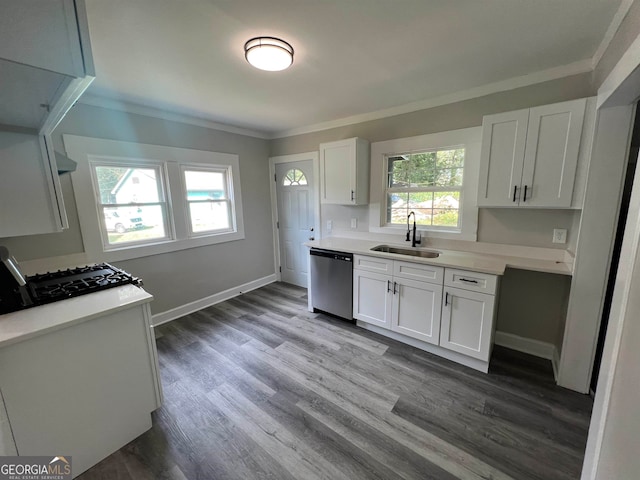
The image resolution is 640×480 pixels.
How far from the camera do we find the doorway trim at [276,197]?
12.5 ft

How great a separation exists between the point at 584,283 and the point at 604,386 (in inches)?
55.3

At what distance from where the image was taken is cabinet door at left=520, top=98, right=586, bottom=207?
1901mm

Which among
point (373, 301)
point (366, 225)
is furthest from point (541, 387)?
point (366, 225)

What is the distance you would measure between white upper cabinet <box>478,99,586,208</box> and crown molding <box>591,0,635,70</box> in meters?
0.34

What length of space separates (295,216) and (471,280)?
2792 mm

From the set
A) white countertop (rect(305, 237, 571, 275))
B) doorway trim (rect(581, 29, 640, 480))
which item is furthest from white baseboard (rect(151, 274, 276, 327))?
doorway trim (rect(581, 29, 640, 480))

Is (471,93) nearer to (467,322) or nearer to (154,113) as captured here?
(467,322)

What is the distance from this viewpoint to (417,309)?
248cm

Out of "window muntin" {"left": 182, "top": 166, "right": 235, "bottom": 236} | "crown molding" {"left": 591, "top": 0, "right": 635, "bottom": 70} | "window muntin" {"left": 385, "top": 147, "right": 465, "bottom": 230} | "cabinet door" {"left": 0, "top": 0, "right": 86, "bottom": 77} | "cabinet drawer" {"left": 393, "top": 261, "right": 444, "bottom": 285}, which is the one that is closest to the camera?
"cabinet door" {"left": 0, "top": 0, "right": 86, "bottom": 77}

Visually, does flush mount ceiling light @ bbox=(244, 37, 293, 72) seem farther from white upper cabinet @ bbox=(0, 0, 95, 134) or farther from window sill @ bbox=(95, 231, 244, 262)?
window sill @ bbox=(95, 231, 244, 262)

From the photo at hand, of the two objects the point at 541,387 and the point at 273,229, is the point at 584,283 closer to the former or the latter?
the point at 541,387

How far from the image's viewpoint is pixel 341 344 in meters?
2.66

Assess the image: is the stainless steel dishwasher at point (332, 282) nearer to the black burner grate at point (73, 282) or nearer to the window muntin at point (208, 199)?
the window muntin at point (208, 199)

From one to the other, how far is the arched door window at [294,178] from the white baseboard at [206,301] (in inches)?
66.5
